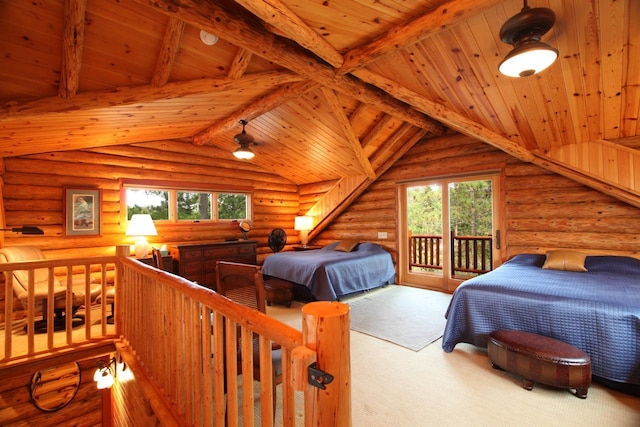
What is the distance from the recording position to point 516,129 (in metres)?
3.52

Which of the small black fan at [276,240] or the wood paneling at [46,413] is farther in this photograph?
the small black fan at [276,240]

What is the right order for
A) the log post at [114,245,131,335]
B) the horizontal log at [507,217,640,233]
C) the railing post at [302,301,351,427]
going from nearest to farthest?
the railing post at [302,301,351,427], the log post at [114,245,131,335], the horizontal log at [507,217,640,233]

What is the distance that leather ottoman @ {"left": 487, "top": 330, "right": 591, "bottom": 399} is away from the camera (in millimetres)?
2033

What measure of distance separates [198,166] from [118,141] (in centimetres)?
135

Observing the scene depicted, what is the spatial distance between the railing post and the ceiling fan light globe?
2.17 metres

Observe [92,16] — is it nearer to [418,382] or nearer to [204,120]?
[204,120]

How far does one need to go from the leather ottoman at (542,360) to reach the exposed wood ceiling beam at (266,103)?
330 centimetres

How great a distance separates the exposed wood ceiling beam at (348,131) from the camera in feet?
12.6

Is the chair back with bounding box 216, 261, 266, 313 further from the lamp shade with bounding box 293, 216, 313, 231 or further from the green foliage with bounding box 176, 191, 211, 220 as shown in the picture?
the lamp shade with bounding box 293, 216, 313, 231

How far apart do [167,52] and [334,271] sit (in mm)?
3322

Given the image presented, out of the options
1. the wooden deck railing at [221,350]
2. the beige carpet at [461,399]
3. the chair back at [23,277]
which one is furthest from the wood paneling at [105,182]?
the beige carpet at [461,399]

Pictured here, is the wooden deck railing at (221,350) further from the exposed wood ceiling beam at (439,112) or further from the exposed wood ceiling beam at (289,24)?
the exposed wood ceiling beam at (439,112)

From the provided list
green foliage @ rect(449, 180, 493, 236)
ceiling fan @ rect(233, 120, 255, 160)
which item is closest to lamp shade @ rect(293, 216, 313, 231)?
ceiling fan @ rect(233, 120, 255, 160)

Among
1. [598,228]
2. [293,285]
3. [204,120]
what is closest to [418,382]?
[293,285]
